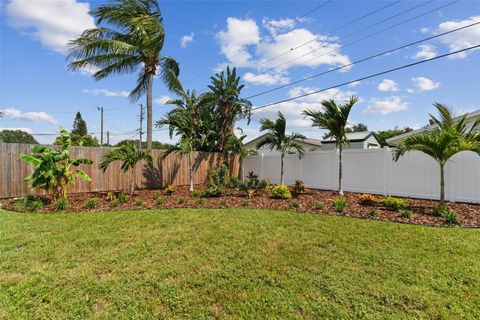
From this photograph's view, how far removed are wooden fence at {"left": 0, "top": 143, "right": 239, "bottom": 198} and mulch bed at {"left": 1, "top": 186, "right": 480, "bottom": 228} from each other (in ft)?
2.15

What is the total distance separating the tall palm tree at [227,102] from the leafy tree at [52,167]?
21.6ft

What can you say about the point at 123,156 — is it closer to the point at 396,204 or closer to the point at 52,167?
the point at 52,167

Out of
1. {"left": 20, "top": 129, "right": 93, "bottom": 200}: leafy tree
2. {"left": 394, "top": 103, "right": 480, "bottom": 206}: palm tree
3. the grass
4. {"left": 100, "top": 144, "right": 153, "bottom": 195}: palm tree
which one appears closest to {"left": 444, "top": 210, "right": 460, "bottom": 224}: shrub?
the grass

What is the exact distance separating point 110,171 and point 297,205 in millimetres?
6917

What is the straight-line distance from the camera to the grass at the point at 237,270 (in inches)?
107

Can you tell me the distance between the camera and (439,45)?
7.72 metres

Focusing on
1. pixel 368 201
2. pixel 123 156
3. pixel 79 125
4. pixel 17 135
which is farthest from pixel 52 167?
pixel 17 135

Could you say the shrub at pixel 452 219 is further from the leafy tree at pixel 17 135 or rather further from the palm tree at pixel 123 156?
the leafy tree at pixel 17 135

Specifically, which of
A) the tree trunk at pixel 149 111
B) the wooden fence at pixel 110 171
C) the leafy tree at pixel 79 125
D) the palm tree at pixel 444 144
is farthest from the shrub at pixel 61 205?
the leafy tree at pixel 79 125

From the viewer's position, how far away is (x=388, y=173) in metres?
8.65

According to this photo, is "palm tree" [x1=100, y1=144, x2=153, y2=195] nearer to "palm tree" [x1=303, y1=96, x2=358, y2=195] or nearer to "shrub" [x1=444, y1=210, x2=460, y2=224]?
"palm tree" [x1=303, y1=96, x2=358, y2=195]

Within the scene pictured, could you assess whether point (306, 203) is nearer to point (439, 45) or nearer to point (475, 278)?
point (475, 278)

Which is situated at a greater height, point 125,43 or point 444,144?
point 125,43

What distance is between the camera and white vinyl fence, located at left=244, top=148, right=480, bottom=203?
723 cm
